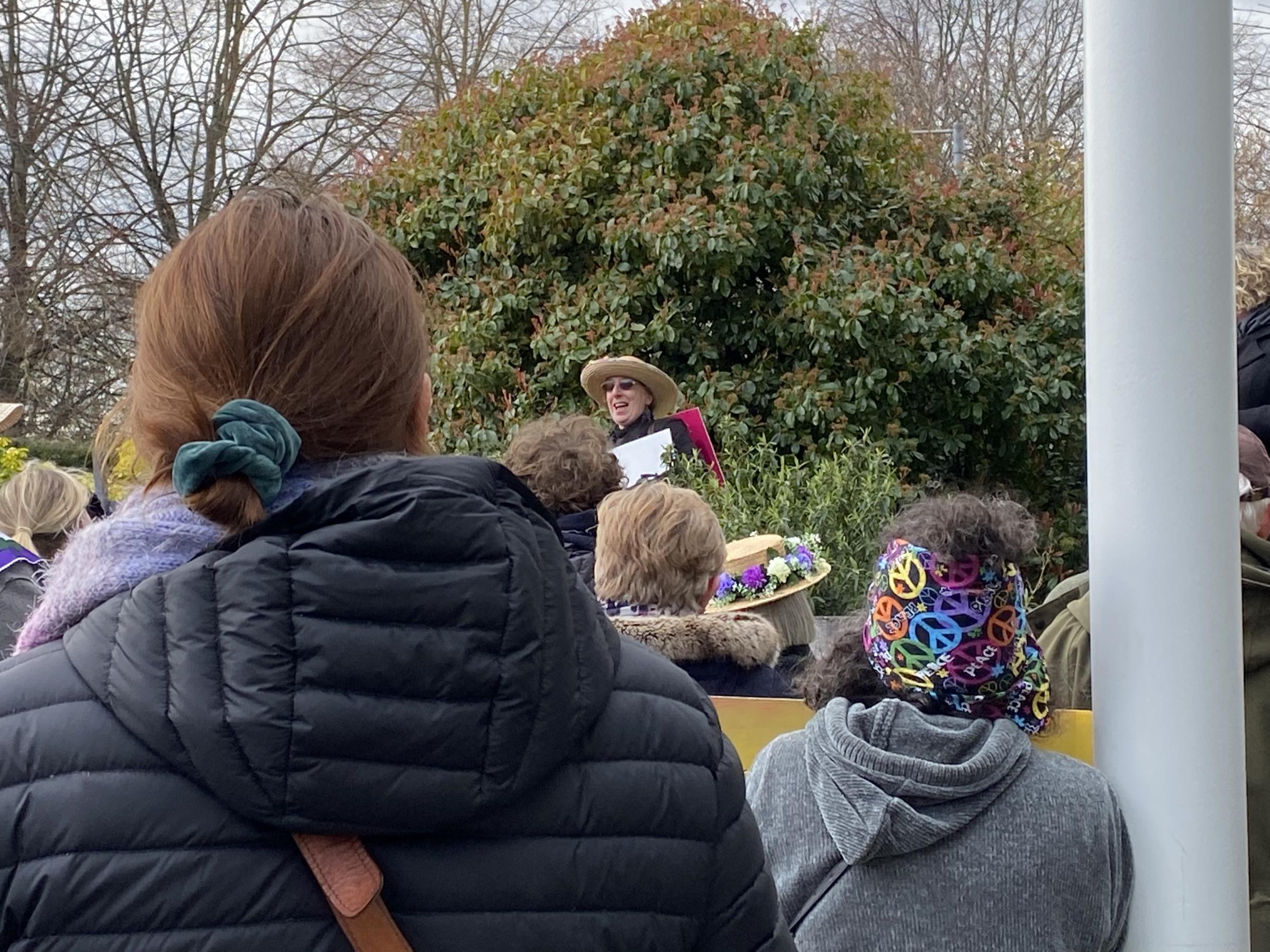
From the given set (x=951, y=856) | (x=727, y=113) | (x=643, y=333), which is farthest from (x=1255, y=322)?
(x=727, y=113)

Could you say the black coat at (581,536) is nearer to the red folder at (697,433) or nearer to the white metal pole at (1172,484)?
the white metal pole at (1172,484)

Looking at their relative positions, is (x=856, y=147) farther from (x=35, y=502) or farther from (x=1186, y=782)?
(x=1186, y=782)

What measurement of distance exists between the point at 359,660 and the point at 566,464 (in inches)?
110

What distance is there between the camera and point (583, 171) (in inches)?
298

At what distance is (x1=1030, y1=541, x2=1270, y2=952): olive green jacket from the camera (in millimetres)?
2457

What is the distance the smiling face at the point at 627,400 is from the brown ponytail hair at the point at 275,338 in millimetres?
4973

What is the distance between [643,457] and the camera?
576 cm

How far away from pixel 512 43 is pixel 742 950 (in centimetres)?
1995

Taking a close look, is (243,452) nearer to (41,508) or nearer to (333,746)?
(333,746)

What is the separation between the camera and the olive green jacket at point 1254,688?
246 cm

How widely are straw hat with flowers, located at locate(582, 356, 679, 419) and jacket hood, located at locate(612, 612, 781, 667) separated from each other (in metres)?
3.40

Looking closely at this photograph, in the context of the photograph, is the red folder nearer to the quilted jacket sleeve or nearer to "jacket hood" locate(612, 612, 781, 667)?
"jacket hood" locate(612, 612, 781, 667)

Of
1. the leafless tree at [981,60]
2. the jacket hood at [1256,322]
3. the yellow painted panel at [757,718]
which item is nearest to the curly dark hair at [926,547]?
the yellow painted panel at [757,718]

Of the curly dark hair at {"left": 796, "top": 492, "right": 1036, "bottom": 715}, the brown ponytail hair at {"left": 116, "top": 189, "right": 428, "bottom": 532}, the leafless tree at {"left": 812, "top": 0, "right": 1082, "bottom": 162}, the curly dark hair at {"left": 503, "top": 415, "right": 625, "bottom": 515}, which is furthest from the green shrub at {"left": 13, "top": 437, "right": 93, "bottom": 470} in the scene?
the brown ponytail hair at {"left": 116, "top": 189, "right": 428, "bottom": 532}
